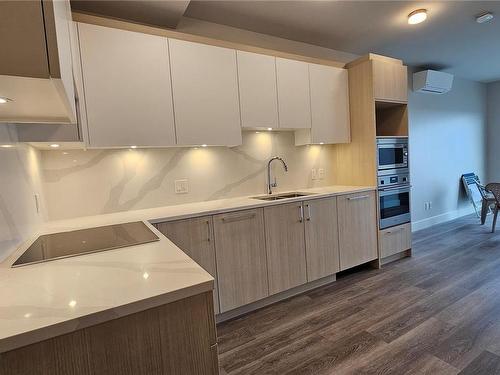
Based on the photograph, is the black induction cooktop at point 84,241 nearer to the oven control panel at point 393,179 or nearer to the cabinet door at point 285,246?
the cabinet door at point 285,246

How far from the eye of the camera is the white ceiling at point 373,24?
2.44 meters

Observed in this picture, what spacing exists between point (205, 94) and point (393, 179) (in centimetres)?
225

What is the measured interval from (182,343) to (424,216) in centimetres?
495

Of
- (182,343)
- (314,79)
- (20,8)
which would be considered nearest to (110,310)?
(182,343)

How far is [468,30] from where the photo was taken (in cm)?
312

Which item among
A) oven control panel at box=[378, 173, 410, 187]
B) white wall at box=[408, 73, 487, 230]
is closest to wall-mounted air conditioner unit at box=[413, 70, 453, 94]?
white wall at box=[408, 73, 487, 230]

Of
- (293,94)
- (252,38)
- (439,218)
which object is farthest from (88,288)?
(439,218)

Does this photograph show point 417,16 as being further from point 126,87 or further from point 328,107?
point 126,87

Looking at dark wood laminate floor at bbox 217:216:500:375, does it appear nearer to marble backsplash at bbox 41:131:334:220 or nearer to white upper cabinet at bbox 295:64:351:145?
marble backsplash at bbox 41:131:334:220

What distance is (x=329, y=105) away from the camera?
2910 mm

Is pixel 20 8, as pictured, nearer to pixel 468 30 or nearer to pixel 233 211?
pixel 233 211

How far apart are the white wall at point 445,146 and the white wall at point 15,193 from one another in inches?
184

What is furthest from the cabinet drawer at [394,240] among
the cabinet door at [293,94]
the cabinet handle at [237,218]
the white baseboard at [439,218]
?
the cabinet handle at [237,218]

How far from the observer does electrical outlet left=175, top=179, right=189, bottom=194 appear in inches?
96.3
